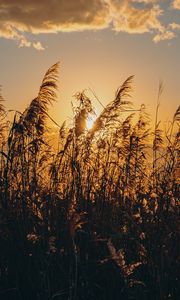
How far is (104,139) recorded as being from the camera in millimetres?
8211

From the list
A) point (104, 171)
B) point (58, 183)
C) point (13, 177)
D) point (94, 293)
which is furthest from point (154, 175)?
point (94, 293)

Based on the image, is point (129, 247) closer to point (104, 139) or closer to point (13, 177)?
point (13, 177)

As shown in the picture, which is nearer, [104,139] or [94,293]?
[94,293]

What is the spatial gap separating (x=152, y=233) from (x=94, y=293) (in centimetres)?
91

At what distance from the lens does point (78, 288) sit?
4.82 meters

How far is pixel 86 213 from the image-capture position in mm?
4984

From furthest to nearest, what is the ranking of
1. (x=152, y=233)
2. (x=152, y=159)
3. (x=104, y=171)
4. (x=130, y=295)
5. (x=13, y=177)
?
(x=152, y=159), (x=104, y=171), (x=13, y=177), (x=152, y=233), (x=130, y=295)

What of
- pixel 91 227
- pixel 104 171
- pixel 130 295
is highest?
pixel 104 171

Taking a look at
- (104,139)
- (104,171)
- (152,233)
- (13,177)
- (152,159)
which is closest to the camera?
(152,233)

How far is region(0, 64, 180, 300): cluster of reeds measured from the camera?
15.9ft

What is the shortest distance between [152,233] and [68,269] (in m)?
1.02

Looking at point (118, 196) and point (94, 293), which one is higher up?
point (118, 196)

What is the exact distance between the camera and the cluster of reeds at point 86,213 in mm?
4855

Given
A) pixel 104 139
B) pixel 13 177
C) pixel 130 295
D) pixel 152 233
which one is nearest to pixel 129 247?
pixel 152 233
